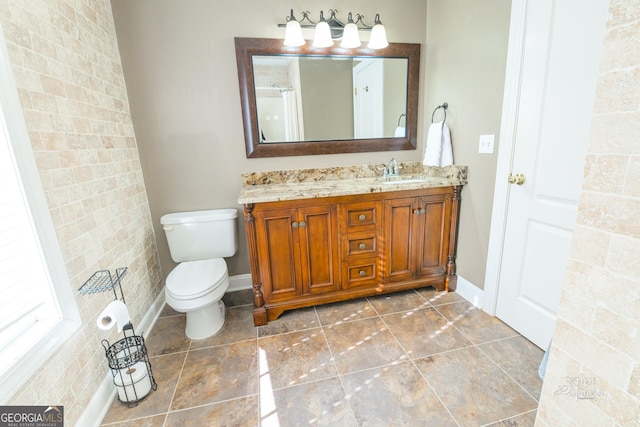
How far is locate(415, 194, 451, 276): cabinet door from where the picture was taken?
7.06 ft

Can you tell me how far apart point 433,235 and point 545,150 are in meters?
0.93

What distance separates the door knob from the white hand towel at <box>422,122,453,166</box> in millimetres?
530

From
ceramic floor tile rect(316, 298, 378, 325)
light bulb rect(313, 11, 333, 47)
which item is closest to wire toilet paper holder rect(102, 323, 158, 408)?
ceramic floor tile rect(316, 298, 378, 325)

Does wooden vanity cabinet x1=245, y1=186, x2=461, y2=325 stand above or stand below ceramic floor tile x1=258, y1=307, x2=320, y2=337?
above

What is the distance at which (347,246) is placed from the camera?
2064 millimetres

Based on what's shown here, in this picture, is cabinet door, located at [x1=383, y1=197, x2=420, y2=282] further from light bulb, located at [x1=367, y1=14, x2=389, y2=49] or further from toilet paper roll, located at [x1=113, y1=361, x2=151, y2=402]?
toilet paper roll, located at [x1=113, y1=361, x2=151, y2=402]

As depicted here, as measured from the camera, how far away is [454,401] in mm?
1366

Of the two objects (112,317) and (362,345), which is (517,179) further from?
(112,317)

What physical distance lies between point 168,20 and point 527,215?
272 centimetres

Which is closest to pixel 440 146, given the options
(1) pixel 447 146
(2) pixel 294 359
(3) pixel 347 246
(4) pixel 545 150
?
(1) pixel 447 146

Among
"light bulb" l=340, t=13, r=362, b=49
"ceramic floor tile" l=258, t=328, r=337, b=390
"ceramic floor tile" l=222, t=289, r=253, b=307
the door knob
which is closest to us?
"ceramic floor tile" l=258, t=328, r=337, b=390

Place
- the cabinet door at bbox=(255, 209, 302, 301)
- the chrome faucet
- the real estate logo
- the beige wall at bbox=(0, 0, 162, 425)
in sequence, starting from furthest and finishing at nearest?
the chrome faucet
the cabinet door at bbox=(255, 209, 302, 301)
the beige wall at bbox=(0, 0, 162, 425)
the real estate logo

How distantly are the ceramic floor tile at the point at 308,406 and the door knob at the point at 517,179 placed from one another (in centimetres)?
155

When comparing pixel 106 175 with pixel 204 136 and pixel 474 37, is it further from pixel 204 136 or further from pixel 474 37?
pixel 474 37
